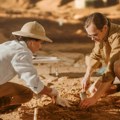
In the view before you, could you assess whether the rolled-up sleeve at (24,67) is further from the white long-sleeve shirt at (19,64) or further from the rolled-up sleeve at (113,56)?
the rolled-up sleeve at (113,56)

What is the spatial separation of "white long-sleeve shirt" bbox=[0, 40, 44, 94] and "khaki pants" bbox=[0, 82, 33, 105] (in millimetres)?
454

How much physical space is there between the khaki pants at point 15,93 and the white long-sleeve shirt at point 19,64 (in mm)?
454

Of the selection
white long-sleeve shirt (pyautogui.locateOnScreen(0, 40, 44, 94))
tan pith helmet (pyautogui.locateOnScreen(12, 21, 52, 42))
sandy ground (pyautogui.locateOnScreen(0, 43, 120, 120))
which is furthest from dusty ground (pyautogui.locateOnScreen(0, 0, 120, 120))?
tan pith helmet (pyautogui.locateOnScreen(12, 21, 52, 42))

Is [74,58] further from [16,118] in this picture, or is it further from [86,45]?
[16,118]

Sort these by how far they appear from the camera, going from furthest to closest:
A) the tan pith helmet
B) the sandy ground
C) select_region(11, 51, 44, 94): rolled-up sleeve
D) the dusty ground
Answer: the dusty ground → the sandy ground → the tan pith helmet → select_region(11, 51, 44, 94): rolled-up sleeve

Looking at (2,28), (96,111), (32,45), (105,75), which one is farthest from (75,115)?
(2,28)

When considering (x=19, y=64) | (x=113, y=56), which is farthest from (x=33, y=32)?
(x=113, y=56)

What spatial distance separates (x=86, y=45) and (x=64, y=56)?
70.9 inches

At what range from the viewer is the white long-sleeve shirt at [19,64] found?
12.7 ft

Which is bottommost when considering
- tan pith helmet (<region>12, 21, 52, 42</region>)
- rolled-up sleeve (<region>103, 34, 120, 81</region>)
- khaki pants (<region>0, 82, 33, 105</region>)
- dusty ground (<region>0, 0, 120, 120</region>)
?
dusty ground (<region>0, 0, 120, 120</region>)

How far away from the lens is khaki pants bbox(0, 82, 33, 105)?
15.0 feet

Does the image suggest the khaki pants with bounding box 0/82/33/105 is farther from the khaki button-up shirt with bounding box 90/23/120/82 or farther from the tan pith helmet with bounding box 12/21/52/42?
the khaki button-up shirt with bounding box 90/23/120/82

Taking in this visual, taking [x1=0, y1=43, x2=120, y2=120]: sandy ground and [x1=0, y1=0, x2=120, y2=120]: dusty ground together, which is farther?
[x1=0, y1=0, x2=120, y2=120]: dusty ground

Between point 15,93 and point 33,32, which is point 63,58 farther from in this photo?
point 33,32
